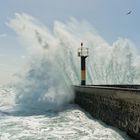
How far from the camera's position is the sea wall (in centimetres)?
1244

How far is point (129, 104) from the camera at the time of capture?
1308cm

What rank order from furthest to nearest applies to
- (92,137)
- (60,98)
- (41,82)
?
(41,82), (60,98), (92,137)

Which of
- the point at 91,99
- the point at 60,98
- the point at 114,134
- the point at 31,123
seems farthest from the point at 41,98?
the point at 114,134

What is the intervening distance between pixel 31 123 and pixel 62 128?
2.04 metres

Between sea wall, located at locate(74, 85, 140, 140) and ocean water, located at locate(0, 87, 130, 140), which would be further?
ocean water, located at locate(0, 87, 130, 140)

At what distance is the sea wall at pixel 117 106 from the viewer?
12.4 metres

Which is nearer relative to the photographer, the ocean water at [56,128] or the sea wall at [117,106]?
the sea wall at [117,106]

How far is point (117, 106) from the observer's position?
574 inches

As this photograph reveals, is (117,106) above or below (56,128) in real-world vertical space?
above

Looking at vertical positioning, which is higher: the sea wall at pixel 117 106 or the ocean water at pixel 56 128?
the sea wall at pixel 117 106

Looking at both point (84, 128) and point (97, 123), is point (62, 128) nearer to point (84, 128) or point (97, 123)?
point (84, 128)

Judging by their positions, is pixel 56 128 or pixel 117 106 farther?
pixel 117 106

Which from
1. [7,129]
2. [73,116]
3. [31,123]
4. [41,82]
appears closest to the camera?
[7,129]

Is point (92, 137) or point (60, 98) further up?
point (60, 98)
